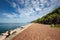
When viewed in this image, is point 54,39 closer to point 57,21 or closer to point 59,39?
point 59,39

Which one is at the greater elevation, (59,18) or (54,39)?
(59,18)

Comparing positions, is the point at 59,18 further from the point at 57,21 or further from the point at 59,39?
the point at 59,39

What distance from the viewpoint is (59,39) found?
1071 cm

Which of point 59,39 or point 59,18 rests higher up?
point 59,18

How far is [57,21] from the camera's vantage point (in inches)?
1678

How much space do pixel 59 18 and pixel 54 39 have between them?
34.6 m

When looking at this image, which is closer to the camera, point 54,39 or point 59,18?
point 54,39

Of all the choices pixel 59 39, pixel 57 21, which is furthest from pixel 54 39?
pixel 57 21

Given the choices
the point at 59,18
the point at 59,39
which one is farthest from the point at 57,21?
the point at 59,39

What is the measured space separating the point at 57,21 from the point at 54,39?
109ft

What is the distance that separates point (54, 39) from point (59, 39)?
0.55 m

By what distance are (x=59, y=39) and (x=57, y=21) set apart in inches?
1306

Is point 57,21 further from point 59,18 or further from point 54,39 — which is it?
point 54,39

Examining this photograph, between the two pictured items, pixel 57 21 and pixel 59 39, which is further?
pixel 57 21
